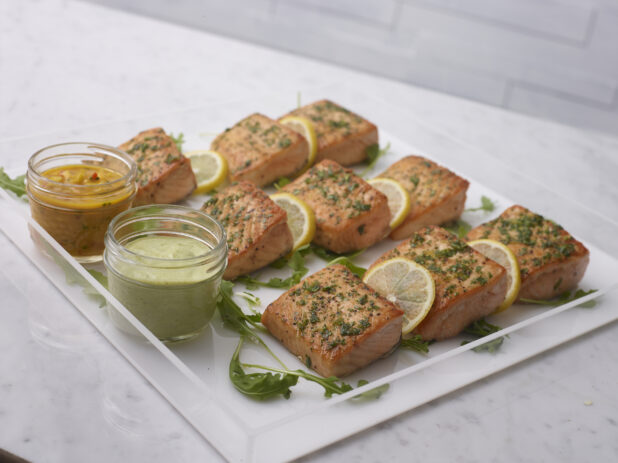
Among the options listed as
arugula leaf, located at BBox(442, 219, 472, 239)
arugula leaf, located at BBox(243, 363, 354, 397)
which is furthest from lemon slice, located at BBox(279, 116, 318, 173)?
arugula leaf, located at BBox(243, 363, 354, 397)

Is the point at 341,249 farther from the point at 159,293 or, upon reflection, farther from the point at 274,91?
the point at 274,91

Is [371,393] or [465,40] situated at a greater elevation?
[465,40]

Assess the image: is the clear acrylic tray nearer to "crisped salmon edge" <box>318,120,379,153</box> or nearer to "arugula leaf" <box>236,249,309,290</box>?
"arugula leaf" <box>236,249,309,290</box>

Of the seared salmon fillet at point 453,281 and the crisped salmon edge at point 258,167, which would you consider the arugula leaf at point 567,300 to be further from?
the crisped salmon edge at point 258,167

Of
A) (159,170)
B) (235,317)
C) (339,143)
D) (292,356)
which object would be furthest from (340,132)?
(292,356)

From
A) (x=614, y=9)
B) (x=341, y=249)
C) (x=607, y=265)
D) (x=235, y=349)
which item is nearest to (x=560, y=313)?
(x=607, y=265)

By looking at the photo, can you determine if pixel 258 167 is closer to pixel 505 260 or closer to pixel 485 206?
pixel 485 206
